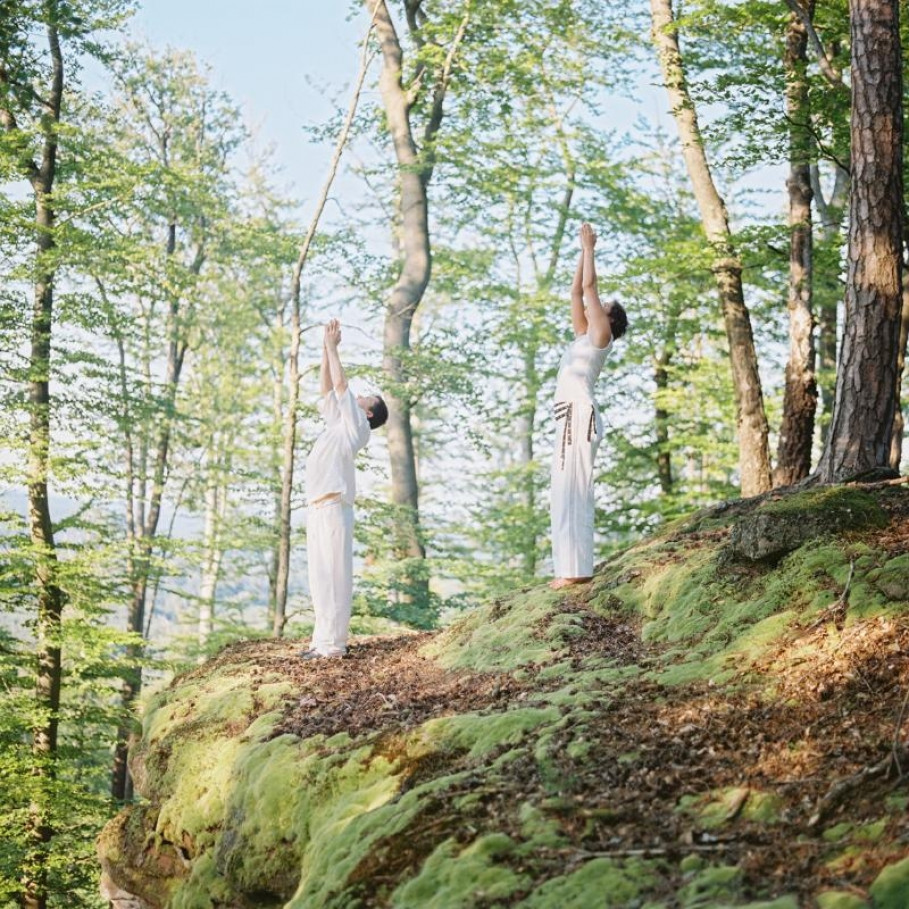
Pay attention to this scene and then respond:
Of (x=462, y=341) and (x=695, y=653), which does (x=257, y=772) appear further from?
(x=462, y=341)

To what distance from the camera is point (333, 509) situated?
9.09 m

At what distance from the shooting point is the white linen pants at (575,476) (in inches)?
329

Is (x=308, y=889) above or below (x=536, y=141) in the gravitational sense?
below

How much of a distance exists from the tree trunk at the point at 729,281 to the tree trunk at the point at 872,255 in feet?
12.5

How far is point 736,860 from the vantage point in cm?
350

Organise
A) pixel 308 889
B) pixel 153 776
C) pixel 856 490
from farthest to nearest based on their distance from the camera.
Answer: pixel 153 776, pixel 856 490, pixel 308 889

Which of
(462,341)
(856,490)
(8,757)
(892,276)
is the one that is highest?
(462,341)

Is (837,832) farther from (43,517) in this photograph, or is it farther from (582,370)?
(43,517)

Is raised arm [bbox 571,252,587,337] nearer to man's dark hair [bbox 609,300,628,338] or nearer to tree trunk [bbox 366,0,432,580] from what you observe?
man's dark hair [bbox 609,300,628,338]

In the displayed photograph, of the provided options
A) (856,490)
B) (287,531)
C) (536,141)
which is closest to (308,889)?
(856,490)

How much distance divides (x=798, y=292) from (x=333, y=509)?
19.7ft

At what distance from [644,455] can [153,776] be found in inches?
506

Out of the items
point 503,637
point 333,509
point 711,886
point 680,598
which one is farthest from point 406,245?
point 711,886

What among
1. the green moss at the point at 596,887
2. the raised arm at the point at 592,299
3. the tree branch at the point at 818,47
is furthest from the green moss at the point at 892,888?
the tree branch at the point at 818,47
